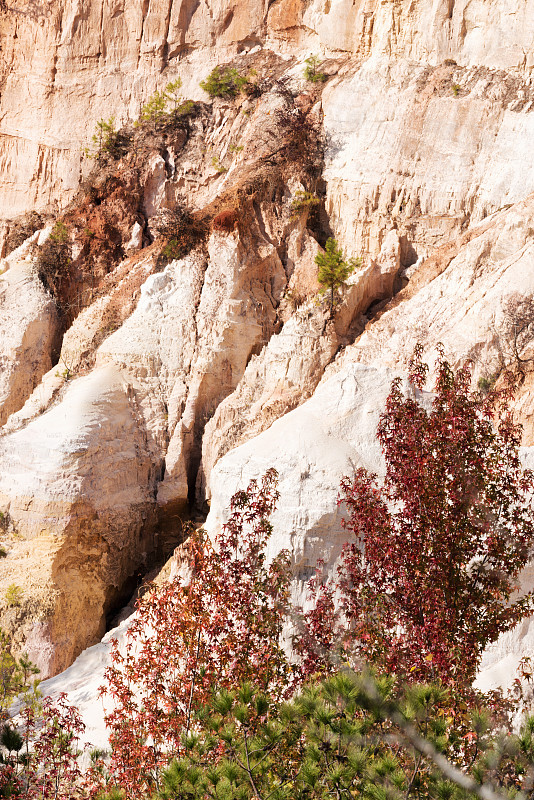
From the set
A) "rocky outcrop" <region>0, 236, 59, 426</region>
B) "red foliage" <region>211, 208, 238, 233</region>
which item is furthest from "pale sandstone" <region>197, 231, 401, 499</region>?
"rocky outcrop" <region>0, 236, 59, 426</region>

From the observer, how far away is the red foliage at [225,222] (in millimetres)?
19375

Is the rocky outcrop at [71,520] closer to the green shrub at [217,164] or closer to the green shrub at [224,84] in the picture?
the green shrub at [217,164]

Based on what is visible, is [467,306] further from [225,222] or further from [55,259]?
[55,259]

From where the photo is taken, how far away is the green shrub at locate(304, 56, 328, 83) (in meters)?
22.5

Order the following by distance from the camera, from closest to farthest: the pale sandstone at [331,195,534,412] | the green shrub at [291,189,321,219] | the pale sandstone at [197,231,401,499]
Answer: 1. the pale sandstone at [331,195,534,412]
2. the pale sandstone at [197,231,401,499]
3. the green shrub at [291,189,321,219]

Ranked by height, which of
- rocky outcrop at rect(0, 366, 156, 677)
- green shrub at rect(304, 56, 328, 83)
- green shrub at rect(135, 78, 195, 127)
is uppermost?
green shrub at rect(304, 56, 328, 83)

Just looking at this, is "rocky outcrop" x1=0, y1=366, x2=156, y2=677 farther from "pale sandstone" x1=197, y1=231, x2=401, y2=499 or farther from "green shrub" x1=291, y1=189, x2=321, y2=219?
"green shrub" x1=291, y1=189, x2=321, y2=219

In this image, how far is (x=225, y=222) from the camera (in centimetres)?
1941

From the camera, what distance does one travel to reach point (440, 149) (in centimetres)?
1948

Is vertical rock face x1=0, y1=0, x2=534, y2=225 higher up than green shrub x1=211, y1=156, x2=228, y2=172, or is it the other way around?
vertical rock face x1=0, y1=0, x2=534, y2=225

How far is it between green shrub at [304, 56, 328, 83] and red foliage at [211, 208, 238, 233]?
18.6 feet

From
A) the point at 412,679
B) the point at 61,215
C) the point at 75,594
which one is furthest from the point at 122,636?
the point at 61,215

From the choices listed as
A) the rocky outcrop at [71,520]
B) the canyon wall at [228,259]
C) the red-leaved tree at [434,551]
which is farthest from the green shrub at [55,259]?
the red-leaved tree at [434,551]

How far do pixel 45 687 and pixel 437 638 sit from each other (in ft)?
30.0
